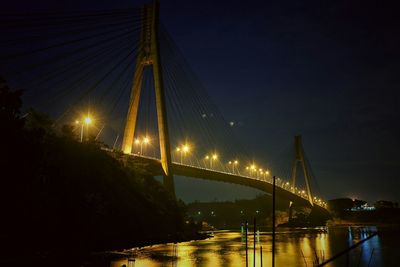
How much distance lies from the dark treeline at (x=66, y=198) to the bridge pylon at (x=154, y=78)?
384 cm

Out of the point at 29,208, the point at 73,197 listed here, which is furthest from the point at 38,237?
the point at 73,197

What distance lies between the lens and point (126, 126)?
39875mm

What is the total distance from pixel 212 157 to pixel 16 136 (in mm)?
51252

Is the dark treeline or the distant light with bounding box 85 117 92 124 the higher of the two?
the distant light with bounding box 85 117 92 124

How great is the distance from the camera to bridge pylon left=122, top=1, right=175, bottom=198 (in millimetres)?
39781

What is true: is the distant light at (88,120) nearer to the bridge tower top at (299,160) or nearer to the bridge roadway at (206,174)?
the bridge roadway at (206,174)

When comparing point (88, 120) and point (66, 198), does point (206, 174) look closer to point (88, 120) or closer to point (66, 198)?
point (88, 120)

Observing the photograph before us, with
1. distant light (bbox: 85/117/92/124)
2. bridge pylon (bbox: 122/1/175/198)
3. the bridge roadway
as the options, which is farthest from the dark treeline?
bridge pylon (bbox: 122/1/175/198)

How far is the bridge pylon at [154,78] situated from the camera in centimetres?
3978

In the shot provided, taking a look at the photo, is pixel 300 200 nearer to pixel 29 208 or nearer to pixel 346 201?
pixel 346 201

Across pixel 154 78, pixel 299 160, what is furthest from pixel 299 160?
pixel 154 78

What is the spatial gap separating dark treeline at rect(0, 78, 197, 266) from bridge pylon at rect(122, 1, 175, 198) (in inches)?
151

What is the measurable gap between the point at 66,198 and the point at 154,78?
1680cm

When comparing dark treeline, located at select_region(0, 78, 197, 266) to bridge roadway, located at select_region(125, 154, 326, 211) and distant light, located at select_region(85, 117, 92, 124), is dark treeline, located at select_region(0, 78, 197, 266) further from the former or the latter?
distant light, located at select_region(85, 117, 92, 124)
